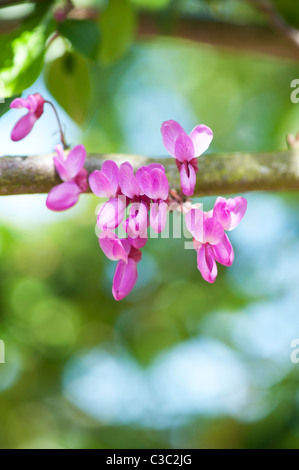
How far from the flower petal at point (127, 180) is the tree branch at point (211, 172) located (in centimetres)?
11

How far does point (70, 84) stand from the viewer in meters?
0.86

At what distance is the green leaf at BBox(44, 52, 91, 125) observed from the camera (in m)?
0.86

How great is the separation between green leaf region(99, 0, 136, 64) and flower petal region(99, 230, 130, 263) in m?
0.58

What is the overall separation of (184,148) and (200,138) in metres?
0.02

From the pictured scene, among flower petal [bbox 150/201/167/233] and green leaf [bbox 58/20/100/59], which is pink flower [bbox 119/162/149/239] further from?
green leaf [bbox 58/20/100/59]

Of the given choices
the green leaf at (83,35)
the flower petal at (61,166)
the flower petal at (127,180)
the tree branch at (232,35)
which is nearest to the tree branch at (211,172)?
the flower petal at (61,166)

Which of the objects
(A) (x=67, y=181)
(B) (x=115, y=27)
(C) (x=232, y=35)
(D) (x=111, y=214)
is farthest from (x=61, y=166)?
(C) (x=232, y=35)

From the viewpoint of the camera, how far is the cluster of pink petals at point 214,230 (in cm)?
46

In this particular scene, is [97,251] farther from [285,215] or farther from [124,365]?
[285,215]

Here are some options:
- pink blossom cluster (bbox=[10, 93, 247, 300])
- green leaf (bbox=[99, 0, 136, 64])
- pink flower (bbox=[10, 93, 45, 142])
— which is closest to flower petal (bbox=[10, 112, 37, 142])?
pink flower (bbox=[10, 93, 45, 142])

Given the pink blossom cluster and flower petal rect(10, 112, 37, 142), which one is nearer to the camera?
the pink blossom cluster

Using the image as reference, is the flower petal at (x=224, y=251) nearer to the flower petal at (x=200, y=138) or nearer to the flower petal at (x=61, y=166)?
the flower petal at (x=200, y=138)

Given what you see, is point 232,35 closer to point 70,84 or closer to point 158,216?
point 70,84

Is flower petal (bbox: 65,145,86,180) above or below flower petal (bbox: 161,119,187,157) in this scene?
above
